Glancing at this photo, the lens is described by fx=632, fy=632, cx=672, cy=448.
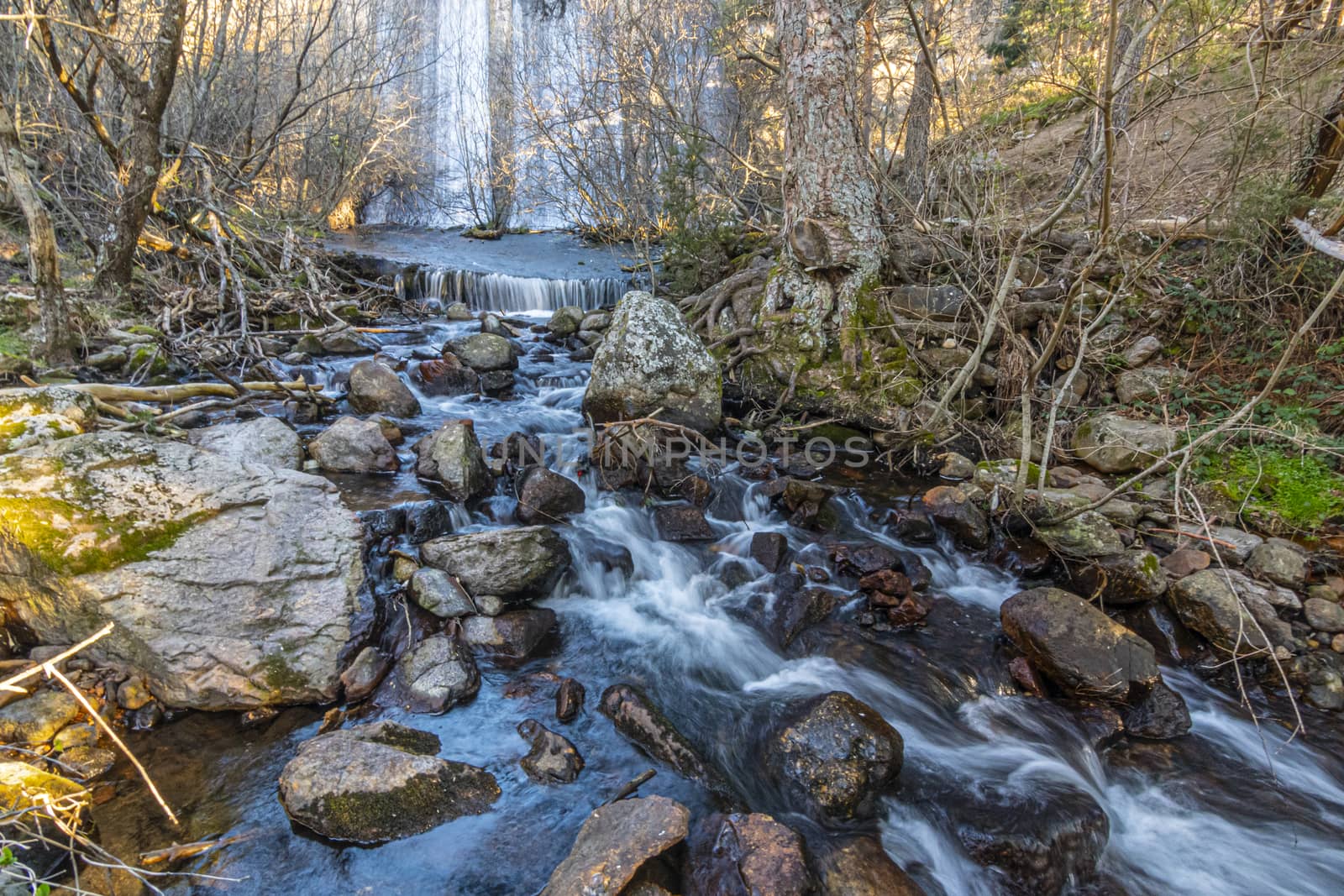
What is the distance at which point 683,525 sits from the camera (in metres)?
5.11

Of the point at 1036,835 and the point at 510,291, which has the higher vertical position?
the point at 510,291

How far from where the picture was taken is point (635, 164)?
10867mm

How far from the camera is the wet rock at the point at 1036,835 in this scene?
2.67 metres

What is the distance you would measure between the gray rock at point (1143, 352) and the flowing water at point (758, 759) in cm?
309

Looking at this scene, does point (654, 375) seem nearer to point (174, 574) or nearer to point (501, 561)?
point (501, 561)

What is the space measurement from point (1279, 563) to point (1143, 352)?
2675mm

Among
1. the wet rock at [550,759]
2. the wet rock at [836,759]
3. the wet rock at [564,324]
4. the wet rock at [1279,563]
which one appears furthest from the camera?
the wet rock at [564,324]

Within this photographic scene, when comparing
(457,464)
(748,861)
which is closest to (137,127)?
(457,464)

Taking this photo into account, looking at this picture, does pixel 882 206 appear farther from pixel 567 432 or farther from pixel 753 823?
pixel 753 823

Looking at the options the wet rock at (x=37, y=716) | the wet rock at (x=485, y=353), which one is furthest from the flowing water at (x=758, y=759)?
the wet rock at (x=485, y=353)

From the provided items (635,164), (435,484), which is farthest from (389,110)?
(435,484)

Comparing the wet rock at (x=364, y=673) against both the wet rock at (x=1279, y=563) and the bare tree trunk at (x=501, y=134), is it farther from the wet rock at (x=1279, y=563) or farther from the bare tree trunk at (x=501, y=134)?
the bare tree trunk at (x=501, y=134)

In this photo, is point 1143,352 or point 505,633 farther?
point 1143,352

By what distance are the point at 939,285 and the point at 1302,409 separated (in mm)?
3157
